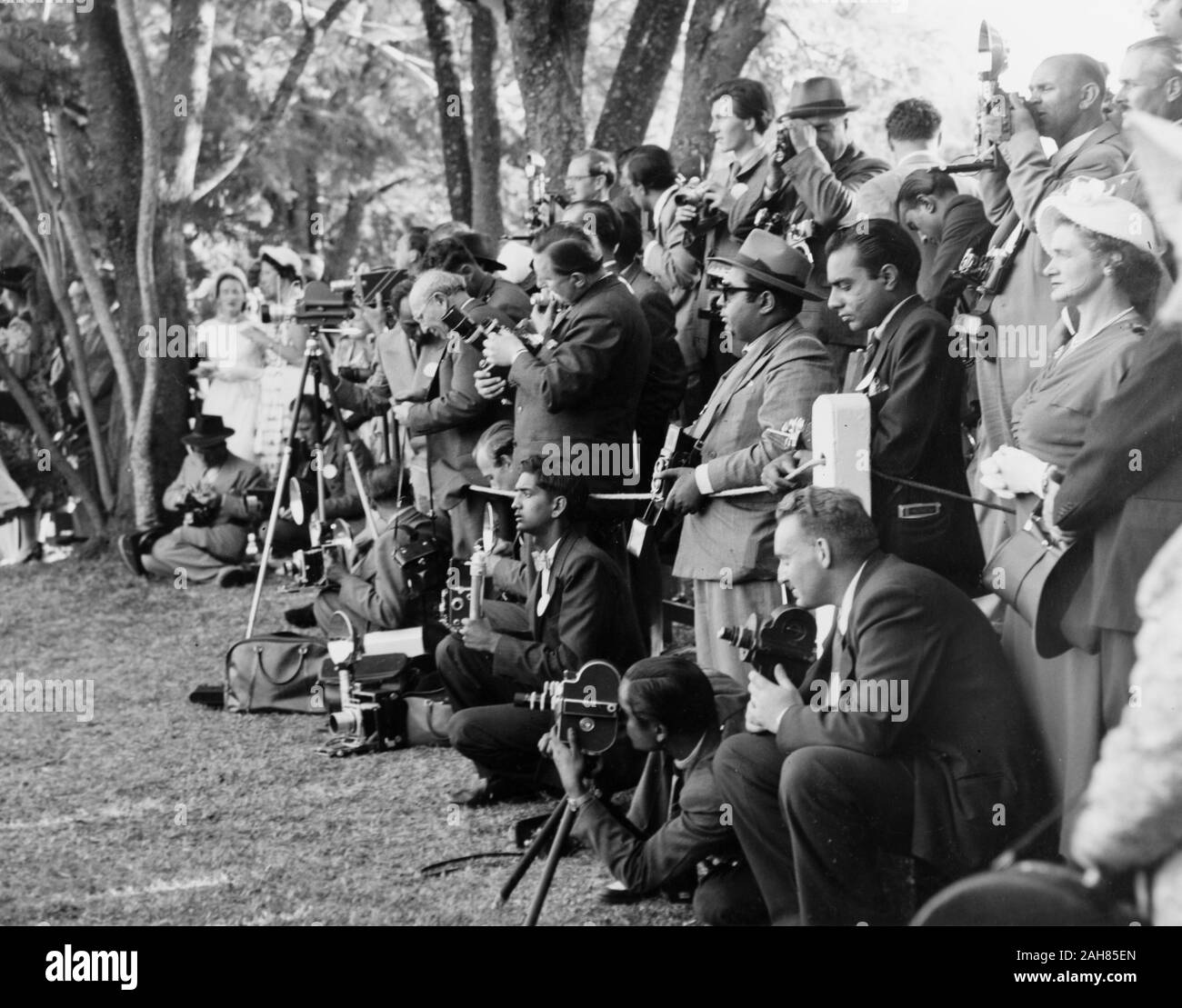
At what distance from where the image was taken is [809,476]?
15.6ft

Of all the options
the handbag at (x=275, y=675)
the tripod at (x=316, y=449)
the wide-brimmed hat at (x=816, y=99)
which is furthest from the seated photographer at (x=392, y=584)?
the wide-brimmed hat at (x=816, y=99)

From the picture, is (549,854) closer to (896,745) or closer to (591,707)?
(591,707)

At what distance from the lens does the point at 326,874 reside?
5090mm

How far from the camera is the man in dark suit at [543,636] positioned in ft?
18.3

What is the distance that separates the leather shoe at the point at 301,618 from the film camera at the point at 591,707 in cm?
443

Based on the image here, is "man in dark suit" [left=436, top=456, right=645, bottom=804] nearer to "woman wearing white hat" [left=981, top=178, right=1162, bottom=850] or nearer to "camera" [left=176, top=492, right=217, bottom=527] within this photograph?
"woman wearing white hat" [left=981, top=178, right=1162, bottom=850]

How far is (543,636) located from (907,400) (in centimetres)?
164

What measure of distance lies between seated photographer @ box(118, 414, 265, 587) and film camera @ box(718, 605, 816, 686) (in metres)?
6.47

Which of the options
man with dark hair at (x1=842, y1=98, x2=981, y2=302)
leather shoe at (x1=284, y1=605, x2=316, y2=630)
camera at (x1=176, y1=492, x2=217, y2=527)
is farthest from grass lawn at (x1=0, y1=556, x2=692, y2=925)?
man with dark hair at (x1=842, y1=98, x2=981, y2=302)

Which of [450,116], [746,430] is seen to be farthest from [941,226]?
[450,116]

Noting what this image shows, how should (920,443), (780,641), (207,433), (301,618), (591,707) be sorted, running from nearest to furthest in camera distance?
(780,641), (591,707), (920,443), (301,618), (207,433)

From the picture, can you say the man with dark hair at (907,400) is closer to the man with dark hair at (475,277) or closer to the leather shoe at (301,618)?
→ the man with dark hair at (475,277)

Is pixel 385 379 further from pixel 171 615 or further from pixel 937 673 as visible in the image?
pixel 937 673
